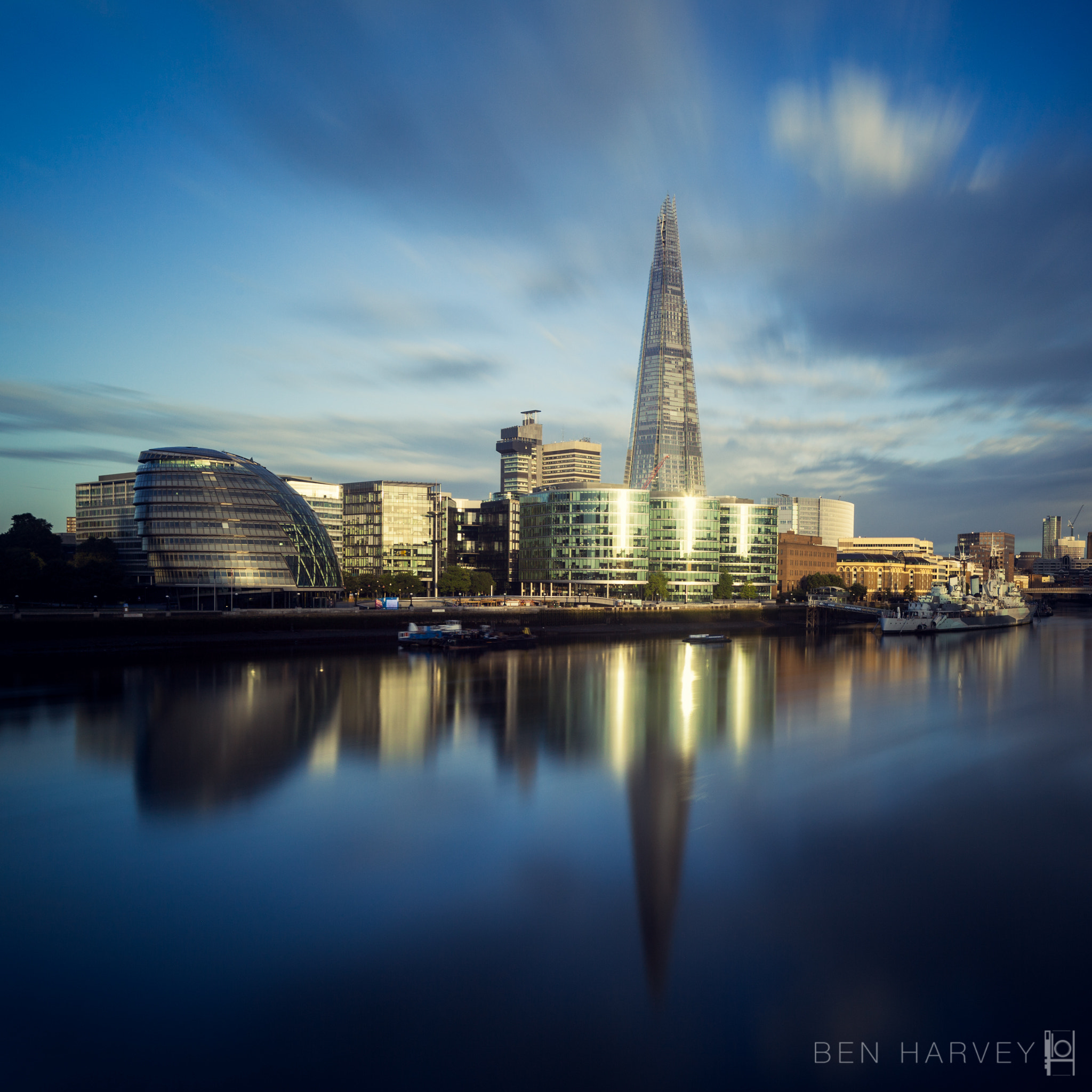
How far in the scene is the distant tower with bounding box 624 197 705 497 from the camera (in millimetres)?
153375

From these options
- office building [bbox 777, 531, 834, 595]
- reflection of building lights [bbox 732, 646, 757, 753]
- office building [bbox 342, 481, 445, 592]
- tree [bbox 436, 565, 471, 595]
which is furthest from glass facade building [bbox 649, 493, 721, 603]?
reflection of building lights [bbox 732, 646, 757, 753]

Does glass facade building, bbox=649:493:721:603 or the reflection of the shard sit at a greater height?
glass facade building, bbox=649:493:721:603

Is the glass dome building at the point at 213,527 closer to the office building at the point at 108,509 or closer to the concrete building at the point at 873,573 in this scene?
the office building at the point at 108,509

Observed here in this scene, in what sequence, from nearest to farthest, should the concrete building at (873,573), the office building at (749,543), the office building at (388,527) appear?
the office building at (749,543)
the office building at (388,527)
the concrete building at (873,573)

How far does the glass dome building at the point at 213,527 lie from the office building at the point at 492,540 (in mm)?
67261

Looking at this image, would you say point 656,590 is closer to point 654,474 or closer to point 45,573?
point 654,474

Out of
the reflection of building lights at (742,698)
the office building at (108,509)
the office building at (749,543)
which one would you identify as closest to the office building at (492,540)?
the office building at (749,543)

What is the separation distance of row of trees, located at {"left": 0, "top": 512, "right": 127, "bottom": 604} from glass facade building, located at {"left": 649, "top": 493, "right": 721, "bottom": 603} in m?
79.7

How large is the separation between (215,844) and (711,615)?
286 feet

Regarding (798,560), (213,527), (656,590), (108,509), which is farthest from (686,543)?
(108,509)

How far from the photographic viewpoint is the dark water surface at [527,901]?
10984 mm

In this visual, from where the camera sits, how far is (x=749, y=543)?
13125 centimetres

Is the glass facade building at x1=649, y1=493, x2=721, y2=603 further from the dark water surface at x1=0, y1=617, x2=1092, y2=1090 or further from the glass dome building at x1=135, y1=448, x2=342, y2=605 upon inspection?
the dark water surface at x1=0, y1=617, x2=1092, y2=1090

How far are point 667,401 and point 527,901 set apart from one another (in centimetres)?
14436
